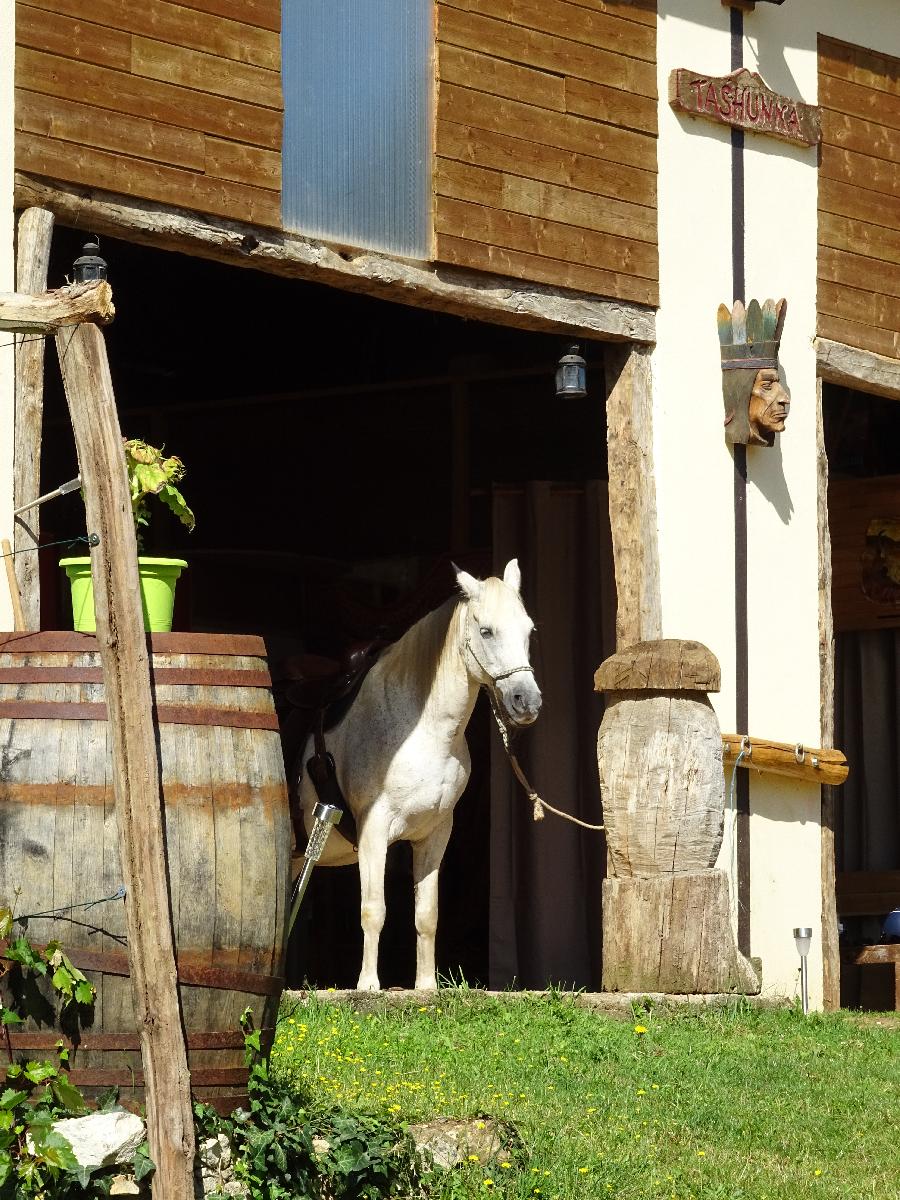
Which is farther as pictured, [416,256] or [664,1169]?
[416,256]

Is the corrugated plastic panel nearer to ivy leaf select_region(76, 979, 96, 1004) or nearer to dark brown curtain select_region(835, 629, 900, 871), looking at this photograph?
ivy leaf select_region(76, 979, 96, 1004)

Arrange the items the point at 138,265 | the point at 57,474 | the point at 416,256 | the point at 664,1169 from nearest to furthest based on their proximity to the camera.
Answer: the point at 664,1169
the point at 416,256
the point at 138,265
the point at 57,474

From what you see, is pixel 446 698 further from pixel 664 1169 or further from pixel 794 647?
pixel 664 1169

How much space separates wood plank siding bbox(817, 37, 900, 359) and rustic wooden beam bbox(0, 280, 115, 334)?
6.11m

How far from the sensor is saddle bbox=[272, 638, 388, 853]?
877cm

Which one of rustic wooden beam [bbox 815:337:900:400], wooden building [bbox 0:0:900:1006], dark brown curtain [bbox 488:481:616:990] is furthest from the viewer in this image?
dark brown curtain [bbox 488:481:616:990]

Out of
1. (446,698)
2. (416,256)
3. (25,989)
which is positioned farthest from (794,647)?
(25,989)

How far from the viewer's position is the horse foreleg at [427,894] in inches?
338

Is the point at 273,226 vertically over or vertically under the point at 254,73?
under

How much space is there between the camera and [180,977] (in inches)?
180

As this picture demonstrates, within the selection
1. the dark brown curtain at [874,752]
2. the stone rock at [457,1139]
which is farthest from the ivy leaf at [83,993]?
the dark brown curtain at [874,752]

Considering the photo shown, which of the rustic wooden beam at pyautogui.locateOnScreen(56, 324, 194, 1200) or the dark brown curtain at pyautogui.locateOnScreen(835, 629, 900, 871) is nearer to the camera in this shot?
the rustic wooden beam at pyautogui.locateOnScreen(56, 324, 194, 1200)

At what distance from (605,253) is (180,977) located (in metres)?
5.34

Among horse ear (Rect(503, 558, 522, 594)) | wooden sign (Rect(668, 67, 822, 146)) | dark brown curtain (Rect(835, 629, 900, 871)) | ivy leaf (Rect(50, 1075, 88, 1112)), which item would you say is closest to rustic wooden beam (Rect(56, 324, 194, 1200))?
ivy leaf (Rect(50, 1075, 88, 1112))
